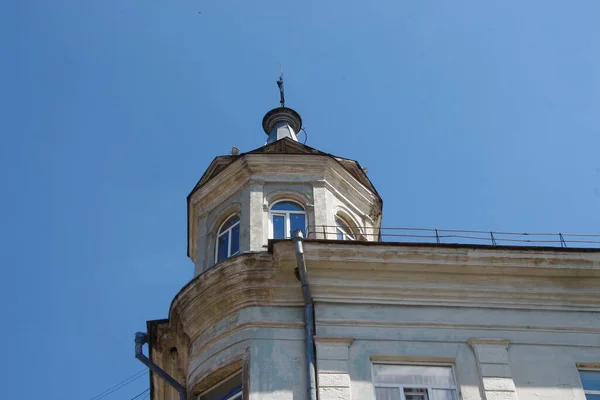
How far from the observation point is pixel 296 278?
658 inches

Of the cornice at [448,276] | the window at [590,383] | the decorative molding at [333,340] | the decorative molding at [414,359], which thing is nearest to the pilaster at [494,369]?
the decorative molding at [414,359]

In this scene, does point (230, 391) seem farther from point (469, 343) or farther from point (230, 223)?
point (230, 223)

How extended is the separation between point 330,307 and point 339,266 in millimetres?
777

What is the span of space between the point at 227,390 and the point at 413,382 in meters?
3.08

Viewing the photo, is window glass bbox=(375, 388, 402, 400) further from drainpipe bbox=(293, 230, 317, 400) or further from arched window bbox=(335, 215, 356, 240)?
arched window bbox=(335, 215, 356, 240)

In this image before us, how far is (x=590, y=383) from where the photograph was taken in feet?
52.4

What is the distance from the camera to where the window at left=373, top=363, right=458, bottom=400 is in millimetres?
15461

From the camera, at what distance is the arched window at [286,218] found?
19.0 meters

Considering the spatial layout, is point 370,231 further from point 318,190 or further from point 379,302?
point 379,302

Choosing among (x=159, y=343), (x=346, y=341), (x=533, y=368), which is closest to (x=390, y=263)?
(x=346, y=341)

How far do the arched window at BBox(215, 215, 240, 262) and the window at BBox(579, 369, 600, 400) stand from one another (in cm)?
679

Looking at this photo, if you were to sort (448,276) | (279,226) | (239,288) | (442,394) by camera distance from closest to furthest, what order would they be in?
(442,394)
(239,288)
(448,276)
(279,226)

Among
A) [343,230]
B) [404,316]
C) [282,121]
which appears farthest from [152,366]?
[282,121]

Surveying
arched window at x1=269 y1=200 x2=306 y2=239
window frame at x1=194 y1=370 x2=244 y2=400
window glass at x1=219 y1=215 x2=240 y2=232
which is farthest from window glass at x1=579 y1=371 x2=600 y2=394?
window glass at x1=219 y1=215 x2=240 y2=232
